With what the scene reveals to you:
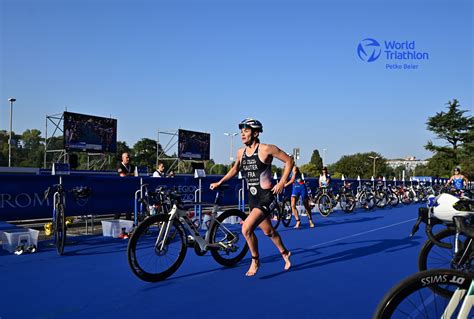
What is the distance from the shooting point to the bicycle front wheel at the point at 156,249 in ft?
16.2

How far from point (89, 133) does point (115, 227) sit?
84.4ft

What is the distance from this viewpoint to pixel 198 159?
4525 centimetres

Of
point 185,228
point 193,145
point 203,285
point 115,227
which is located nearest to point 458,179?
point 115,227

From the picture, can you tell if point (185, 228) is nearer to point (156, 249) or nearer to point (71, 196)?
point (156, 249)

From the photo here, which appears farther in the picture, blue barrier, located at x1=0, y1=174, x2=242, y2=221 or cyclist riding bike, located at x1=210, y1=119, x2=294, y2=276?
blue barrier, located at x1=0, y1=174, x2=242, y2=221

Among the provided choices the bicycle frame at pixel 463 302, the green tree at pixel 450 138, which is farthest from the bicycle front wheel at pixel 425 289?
the green tree at pixel 450 138

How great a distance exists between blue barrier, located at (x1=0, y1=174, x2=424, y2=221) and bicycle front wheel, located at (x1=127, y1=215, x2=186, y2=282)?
159 inches

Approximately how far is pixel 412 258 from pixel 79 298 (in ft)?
17.1

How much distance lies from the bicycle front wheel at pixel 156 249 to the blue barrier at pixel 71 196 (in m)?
4.03

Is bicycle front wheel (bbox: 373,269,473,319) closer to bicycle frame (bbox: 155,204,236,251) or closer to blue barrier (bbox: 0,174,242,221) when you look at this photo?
bicycle frame (bbox: 155,204,236,251)

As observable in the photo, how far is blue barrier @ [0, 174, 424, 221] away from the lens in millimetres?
7914

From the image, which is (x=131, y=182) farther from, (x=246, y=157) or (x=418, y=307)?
(x=418, y=307)

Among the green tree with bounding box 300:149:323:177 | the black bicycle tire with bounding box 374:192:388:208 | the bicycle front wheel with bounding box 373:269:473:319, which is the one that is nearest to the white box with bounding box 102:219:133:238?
the bicycle front wheel with bounding box 373:269:473:319

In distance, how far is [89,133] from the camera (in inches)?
1300
